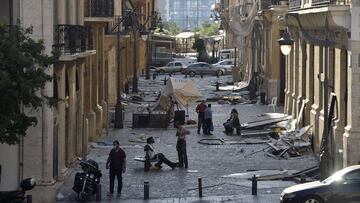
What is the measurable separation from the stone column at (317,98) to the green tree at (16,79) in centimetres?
1334

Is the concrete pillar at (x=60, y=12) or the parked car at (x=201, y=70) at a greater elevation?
the concrete pillar at (x=60, y=12)

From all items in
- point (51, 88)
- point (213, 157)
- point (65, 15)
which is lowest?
point (213, 157)

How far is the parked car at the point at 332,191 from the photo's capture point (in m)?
20.5

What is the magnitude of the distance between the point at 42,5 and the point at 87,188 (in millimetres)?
4567

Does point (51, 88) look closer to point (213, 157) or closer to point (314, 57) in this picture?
point (213, 157)

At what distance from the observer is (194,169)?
97.2 ft

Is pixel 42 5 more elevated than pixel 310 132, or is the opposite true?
pixel 42 5

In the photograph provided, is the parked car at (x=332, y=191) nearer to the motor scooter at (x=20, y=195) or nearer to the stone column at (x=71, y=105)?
the motor scooter at (x=20, y=195)

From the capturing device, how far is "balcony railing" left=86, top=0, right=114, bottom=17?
34.9 m

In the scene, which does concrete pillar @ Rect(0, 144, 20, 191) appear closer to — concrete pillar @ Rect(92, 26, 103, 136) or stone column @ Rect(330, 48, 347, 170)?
stone column @ Rect(330, 48, 347, 170)

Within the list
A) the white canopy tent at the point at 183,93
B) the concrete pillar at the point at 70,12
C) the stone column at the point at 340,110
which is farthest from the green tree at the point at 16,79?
the white canopy tent at the point at 183,93

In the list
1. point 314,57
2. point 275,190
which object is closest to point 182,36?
point 314,57

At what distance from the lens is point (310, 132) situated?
32781 millimetres

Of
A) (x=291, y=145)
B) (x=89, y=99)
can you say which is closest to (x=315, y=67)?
(x=291, y=145)
